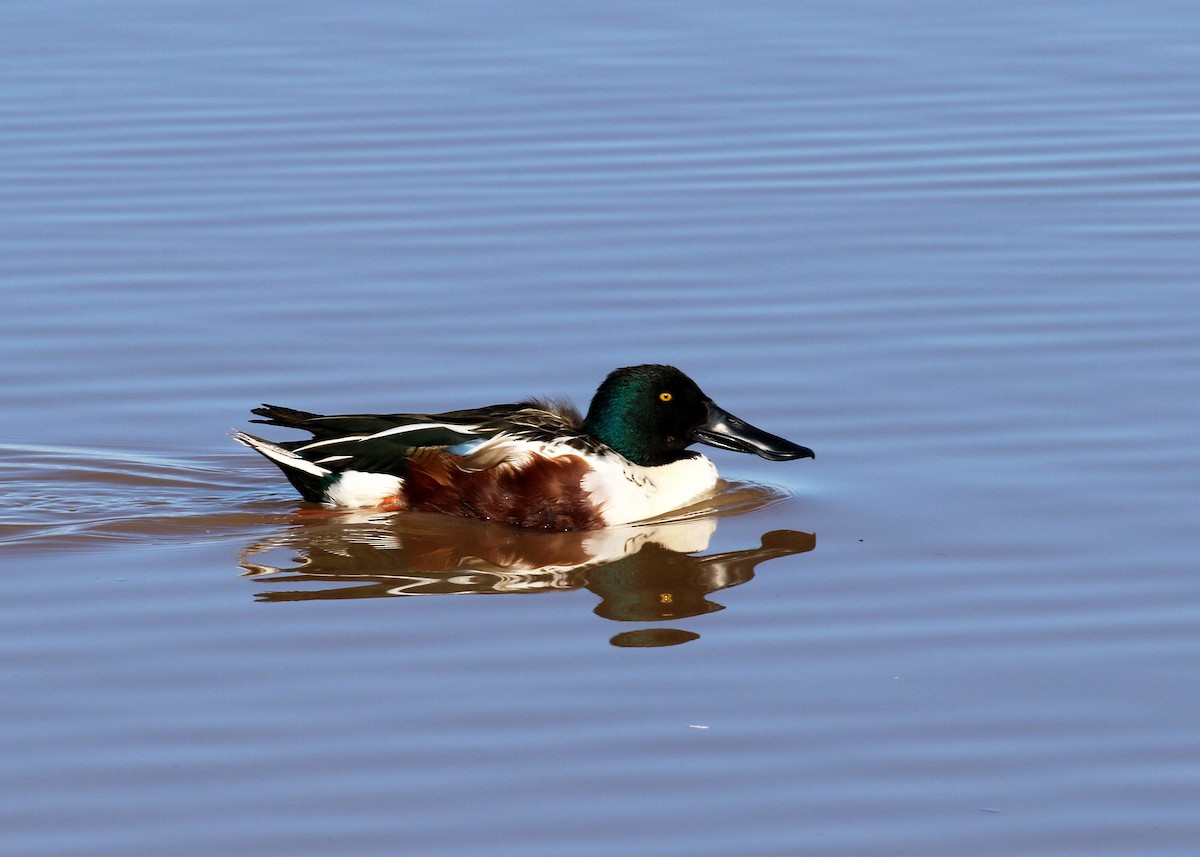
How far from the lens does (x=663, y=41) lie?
16.2m

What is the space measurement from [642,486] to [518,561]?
2.69 feet

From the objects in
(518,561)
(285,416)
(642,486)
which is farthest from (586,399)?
(518,561)

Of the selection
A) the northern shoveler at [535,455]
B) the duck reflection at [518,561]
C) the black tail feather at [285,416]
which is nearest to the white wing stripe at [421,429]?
the northern shoveler at [535,455]

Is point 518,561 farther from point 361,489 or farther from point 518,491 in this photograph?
point 361,489

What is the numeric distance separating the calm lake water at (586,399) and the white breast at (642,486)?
16cm

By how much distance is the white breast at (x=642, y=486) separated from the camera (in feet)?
27.3

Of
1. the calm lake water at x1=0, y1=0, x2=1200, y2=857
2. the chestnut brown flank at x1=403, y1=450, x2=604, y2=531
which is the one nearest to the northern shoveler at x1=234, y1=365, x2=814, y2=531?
the chestnut brown flank at x1=403, y1=450, x2=604, y2=531

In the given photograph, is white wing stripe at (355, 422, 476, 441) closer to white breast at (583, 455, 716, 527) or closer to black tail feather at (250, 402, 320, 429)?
black tail feather at (250, 402, 320, 429)

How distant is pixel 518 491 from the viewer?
8.27m

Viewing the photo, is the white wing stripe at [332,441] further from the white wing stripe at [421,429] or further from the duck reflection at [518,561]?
the duck reflection at [518,561]

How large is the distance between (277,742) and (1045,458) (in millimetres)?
3989

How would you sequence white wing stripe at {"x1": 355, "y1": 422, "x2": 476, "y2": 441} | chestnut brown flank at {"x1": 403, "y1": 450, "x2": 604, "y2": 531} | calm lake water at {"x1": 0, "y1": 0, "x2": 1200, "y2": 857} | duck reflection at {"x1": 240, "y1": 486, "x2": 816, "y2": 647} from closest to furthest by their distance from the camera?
calm lake water at {"x1": 0, "y1": 0, "x2": 1200, "y2": 857} < duck reflection at {"x1": 240, "y1": 486, "x2": 816, "y2": 647} < chestnut brown flank at {"x1": 403, "y1": 450, "x2": 604, "y2": 531} < white wing stripe at {"x1": 355, "y1": 422, "x2": 476, "y2": 441}

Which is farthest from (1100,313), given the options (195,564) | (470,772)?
(470,772)

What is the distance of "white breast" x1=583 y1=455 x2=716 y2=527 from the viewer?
8312 mm
